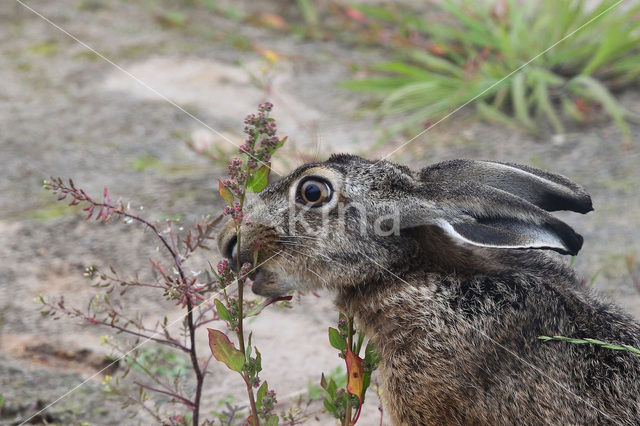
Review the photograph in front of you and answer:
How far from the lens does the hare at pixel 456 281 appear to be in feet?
9.64

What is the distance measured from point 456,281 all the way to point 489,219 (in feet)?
1.28

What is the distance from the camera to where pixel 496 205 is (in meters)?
2.95

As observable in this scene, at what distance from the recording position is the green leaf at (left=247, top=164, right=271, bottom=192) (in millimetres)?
2881

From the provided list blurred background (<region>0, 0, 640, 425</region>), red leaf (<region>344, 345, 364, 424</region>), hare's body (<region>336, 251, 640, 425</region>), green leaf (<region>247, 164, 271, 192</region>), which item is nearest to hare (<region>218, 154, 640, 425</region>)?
hare's body (<region>336, 251, 640, 425</region>)

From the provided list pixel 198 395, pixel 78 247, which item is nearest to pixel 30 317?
pixel 78 247

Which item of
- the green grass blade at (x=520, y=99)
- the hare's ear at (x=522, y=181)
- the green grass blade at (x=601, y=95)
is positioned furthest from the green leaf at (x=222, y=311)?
the green grass blade at (x=601, y=95)

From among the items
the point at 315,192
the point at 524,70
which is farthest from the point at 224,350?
the point at 524,70

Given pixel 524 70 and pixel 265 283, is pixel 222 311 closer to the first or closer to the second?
pixel 265 283

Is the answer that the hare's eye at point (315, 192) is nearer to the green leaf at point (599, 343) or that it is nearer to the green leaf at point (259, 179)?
the green leaf at point (259, 179)

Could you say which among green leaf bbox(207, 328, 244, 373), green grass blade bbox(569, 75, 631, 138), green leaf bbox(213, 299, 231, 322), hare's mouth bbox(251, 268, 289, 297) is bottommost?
green leaf bbox(207, 328, 244, 373)

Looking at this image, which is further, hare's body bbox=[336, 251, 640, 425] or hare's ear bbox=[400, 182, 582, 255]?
hare's body bbox=[336, 251, 640, 425]

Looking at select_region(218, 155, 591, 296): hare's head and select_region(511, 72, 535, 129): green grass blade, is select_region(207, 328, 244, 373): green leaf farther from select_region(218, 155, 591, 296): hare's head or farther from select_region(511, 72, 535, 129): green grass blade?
select_region(511, 72, 535, 129): green grass blade

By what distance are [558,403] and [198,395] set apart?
1.53 m

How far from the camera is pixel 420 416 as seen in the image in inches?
120
